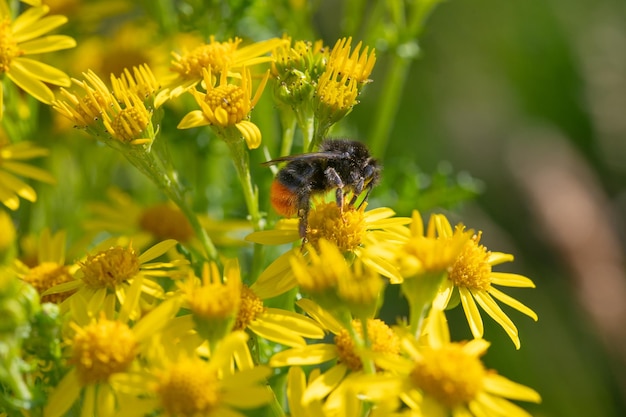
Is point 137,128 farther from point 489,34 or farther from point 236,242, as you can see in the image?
point 489,34

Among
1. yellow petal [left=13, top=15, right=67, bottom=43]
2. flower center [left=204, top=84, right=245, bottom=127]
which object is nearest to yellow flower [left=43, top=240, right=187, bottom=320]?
flower center [left=204, top=84, right=245, bottom=127]

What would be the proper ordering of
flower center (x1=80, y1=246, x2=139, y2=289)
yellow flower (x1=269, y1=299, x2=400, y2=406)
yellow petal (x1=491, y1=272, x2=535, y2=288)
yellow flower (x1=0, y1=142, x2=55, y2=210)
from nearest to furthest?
yellow flower (x1=269, y1=299, x2=400, y2=406), flower center (x1=80, y1=246, x2=139, y2=289), yellow petal (x1=491, y1=272, x2=535, y2=288), yellow flower (x1=0, y1=142, x2=55, y2=210)

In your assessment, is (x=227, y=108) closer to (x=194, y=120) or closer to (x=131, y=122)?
(x=194, y=120)

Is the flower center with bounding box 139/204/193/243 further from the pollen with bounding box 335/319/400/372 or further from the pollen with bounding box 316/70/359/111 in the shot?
the pollen with bounding box 335/319/400/372

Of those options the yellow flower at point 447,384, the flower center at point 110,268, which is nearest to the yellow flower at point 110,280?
the flower center at point 110,268

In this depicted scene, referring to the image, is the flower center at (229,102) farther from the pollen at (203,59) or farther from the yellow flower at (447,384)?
the yellow flower at (447,384)

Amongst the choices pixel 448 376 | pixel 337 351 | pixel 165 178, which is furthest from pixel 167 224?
pixel 448 376
